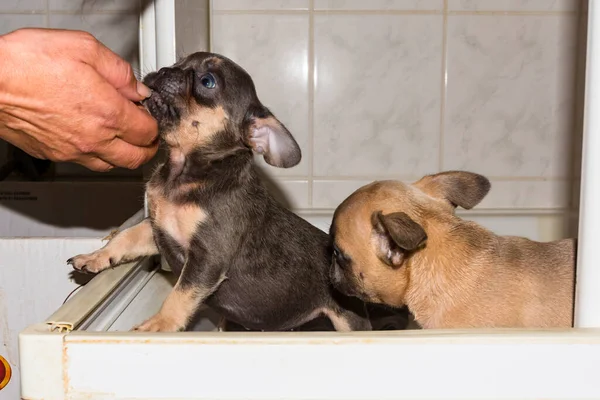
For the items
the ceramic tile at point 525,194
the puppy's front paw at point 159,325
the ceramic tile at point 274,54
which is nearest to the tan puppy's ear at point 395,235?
the puppy's front paw at point 159,325

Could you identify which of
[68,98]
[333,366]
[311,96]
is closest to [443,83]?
[311,96]

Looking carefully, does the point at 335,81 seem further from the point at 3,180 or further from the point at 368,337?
the point at 368,337

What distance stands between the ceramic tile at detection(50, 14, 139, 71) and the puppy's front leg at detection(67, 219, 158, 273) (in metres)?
1.98

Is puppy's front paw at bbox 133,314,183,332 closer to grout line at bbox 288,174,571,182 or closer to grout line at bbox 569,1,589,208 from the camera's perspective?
grout line at bbox 288,174,571,182

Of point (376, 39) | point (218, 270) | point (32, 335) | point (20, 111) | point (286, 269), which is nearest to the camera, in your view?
point (32, 335)

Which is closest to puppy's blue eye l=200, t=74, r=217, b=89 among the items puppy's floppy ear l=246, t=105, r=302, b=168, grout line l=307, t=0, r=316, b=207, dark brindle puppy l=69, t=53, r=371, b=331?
dark brindle puppy l=69, t=53, r=371, b=331

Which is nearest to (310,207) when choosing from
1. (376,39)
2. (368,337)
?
(376,39)

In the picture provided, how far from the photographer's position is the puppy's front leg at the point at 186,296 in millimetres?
2135

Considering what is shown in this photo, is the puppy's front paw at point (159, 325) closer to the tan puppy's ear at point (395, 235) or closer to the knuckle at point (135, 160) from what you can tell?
the knuckle at point (135, 160)

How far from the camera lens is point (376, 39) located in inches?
157

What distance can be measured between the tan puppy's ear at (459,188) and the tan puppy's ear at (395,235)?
0.32 m

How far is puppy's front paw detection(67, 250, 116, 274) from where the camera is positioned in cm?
241

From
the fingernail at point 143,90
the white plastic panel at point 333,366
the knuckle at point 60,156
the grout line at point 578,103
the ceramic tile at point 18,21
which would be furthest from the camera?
the ceramic tile at point 18,21

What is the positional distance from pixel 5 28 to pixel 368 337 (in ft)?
11.5
